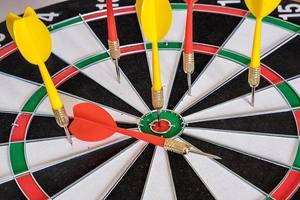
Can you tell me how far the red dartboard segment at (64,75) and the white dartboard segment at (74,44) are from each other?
28mm

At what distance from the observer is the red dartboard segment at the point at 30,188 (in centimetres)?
80

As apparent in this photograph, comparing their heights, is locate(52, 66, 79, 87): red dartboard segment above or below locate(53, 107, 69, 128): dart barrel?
above

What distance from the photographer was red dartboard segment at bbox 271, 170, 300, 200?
76 centimetres

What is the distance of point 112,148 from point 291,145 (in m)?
0.32

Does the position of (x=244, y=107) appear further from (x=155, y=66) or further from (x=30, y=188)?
(x=30, y=188)

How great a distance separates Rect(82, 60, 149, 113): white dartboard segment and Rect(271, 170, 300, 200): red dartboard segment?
303mm

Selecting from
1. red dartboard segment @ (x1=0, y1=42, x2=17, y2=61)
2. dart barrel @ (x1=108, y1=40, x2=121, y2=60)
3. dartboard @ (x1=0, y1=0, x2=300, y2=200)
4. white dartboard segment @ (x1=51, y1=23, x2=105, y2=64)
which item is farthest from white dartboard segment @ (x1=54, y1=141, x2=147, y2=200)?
red dartboard segment @ (x1=0, y1=42, x2=17, y2=61)

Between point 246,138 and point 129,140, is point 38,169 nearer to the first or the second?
point 129,140

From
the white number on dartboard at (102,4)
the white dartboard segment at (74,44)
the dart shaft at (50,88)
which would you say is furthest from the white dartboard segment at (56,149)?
the white number on dartboard at (102,4)

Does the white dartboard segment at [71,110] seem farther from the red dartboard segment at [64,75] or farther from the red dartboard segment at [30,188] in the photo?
the red dartboard segment at [30,188]

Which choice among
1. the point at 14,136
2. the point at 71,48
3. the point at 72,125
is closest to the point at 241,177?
the point at 72,125

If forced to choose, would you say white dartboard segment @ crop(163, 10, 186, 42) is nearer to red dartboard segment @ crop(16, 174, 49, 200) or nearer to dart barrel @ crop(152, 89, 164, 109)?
dart barrel @ crop(152, 89, 164, 109)

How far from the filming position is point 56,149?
88 centimetres

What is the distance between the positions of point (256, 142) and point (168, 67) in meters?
0.29
